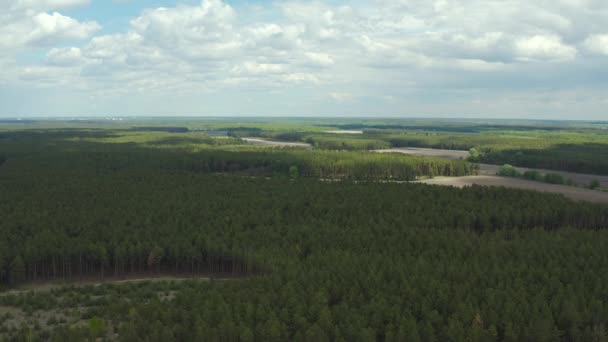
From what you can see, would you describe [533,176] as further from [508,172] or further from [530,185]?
[530,185]

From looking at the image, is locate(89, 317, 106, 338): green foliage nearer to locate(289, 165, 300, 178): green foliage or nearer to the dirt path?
the dirt path

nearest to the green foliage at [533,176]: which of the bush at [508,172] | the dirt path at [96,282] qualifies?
the bush at [508,172]

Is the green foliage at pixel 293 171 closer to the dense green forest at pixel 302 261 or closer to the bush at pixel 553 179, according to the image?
the dense green forest at pixel 302 261

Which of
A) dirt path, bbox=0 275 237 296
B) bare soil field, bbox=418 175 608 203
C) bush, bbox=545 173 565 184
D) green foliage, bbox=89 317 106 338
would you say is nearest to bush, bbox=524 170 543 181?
bush, bbox=545 173 565 184

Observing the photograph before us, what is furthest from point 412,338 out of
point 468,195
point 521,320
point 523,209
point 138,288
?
point 468,195

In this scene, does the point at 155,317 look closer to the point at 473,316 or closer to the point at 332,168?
the point at 473,316

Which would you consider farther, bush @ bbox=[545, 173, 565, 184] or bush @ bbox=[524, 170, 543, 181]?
bush @ bbox=[524, 170, 543, 181]

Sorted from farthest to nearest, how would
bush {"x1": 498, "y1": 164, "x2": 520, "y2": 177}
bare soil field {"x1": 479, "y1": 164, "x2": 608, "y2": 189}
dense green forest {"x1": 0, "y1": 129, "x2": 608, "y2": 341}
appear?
bush {"x1": 498, "y1": 164, "x2": 520, "y2": 177} → bare soil field {"x1": 479, "y1": 164, "x2": 608, "y2": 189} → dense green forest {"x1": 0, "y1": 129, "x2": 608, "y2": 341}
